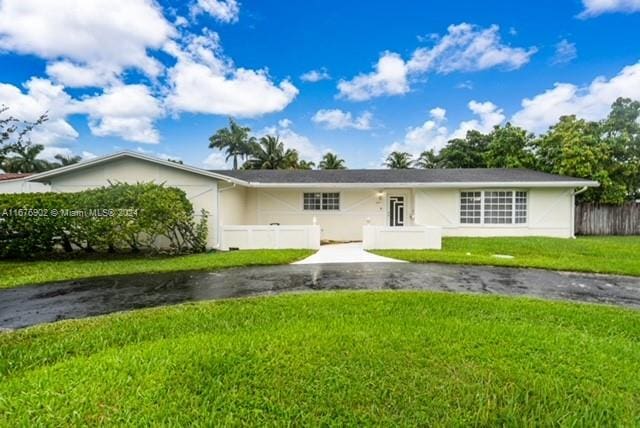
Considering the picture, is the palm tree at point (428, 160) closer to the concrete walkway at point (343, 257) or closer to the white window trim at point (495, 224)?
the white window trim at point (495, 224)

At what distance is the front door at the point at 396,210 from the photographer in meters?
15.3

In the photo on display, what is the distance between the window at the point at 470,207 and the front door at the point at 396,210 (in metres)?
2.58

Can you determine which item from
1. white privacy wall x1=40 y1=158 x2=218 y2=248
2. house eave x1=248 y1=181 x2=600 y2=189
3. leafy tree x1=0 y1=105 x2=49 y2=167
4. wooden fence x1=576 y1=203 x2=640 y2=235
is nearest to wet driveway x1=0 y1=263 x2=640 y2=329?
leafy tree x1=0 y1=105 x2=49 y2=167

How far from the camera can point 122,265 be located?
8984mm

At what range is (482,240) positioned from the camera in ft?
41.5

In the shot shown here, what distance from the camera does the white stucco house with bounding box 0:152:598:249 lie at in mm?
11547

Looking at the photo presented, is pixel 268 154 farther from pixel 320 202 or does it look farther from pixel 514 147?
pixel 514 147

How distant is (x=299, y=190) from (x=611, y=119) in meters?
18.4

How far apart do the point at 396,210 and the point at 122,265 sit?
11143mm

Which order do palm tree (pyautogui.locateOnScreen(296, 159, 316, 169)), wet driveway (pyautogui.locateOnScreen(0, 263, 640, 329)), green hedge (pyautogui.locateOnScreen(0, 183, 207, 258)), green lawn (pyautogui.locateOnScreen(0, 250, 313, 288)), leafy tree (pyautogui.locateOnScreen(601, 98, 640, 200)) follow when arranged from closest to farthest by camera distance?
1. wet driveway (pyautogui.locateOnScreen(0, 263, 640, 329))
2. green lawn (pyautogui.locateOnScreen(0, 250, 313, 288))
3. green hedge (pyautogui.locateOnScreen(0, 183, 207, 258))
4. leafy tree (pyautogui.locateOnScreen(601, 98, 640, 200))
5. palm tree (pyautogui.locateOnScreen(296, 159, 316, 169))

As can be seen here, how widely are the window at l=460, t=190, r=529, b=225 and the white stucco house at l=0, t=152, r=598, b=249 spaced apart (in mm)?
40

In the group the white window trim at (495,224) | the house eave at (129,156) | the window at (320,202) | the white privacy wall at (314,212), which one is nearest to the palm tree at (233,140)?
the white privacy wall at (314,212)

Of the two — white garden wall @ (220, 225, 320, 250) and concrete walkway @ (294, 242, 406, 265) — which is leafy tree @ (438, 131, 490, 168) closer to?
concrete walkway @ (294, 242, 406, 265)

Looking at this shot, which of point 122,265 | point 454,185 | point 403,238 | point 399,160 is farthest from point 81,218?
point 399,160
